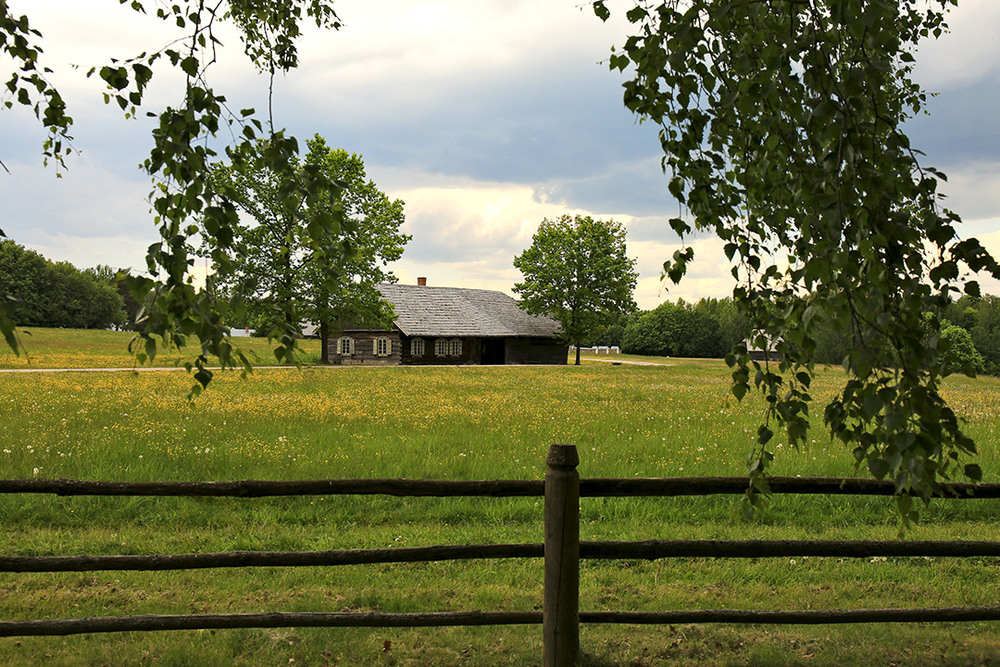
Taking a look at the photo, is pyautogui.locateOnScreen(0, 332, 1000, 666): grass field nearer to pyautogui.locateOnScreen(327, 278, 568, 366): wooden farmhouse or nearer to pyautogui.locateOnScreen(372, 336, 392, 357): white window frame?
pyautogui.locateOnScreen(327, 278, 568, 366): wooden farmhouse

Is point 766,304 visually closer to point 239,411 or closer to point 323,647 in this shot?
point 323,647

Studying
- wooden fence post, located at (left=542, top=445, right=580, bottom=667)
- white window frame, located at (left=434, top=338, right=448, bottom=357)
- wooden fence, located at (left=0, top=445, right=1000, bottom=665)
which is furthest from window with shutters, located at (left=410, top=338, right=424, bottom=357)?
wooden fence post, located at (left=542, top=445, right=580, bottom=667)

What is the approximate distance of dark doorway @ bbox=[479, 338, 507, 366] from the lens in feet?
168

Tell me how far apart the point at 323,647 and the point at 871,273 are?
4149 mm

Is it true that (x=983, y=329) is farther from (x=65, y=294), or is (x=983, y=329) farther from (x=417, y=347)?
(x=65, y=294)

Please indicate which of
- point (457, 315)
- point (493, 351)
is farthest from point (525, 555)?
point (493, 351)

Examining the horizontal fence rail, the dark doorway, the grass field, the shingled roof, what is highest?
the shingled roof

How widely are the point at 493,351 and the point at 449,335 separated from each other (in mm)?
6145

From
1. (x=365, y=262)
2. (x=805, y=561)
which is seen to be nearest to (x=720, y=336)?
(x=365, y=262)

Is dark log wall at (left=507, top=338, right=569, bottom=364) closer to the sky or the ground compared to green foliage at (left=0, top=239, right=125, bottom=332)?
closer to the ground

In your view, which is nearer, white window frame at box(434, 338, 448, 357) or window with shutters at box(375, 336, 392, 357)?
window with shutters at box(375, 336, 392, 357)

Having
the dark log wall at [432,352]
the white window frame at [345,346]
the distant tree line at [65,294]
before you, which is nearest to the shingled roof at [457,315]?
the dark log wall at [432,352]

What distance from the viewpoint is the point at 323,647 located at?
4.57 m

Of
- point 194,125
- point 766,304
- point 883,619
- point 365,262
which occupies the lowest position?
point 883,619
